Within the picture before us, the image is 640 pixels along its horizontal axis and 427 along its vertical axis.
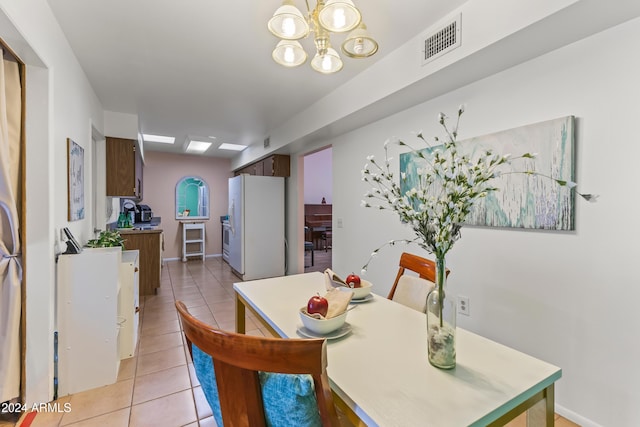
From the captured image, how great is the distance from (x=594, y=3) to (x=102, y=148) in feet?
15.0

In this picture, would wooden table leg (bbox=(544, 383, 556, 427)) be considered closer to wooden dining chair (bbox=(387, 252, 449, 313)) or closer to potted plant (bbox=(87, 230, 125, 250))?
wooden dining chair (bbox=(387, 252, 449, 313))

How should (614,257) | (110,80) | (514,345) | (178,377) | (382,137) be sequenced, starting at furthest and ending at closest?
1. (382,137)
2. (110,80)
3. (178,377)
4. (514,345)
5. (614,257)

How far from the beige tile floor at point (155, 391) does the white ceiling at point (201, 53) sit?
2.42 m

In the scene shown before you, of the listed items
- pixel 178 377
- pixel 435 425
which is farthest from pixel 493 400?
pixel 178 377

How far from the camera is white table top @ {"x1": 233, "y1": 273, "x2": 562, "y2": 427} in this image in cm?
73

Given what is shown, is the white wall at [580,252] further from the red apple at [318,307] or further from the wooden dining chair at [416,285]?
the red apple at [318,307]

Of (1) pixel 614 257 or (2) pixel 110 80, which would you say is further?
(2) pixel 110 80

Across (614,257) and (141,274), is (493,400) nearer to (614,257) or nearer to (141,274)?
(614,257)

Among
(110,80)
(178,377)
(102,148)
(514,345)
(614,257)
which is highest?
(110,80)

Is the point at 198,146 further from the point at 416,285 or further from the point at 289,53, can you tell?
the point at 416,285

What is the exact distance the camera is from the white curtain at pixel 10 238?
1569 millimetres

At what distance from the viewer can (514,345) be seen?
1944mm

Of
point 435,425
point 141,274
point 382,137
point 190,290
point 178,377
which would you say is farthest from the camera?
point 190,290

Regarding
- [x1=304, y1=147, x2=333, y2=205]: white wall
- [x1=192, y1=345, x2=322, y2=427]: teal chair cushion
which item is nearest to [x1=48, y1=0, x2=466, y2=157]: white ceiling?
[x1=192, y1=345, x2=322, y2=427]: teal chair cushion
